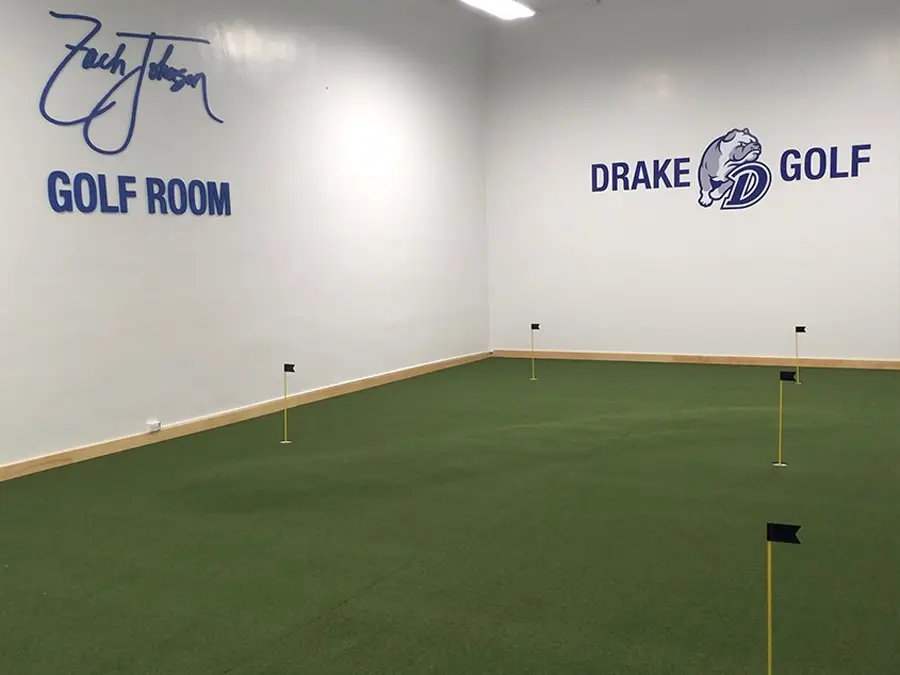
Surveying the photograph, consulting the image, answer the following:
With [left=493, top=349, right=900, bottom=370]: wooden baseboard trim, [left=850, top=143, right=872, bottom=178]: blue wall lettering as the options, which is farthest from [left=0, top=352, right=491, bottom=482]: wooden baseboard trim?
[left=850, top=143, right=872, bottom=178]: blue wall lettering

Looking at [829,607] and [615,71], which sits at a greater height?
[615,71]

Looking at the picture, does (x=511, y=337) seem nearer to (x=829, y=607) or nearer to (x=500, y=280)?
(x=500, y=280)

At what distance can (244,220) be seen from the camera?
648cm

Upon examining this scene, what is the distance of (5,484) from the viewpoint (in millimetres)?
4762

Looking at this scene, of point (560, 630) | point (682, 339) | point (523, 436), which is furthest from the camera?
point (682, 339)

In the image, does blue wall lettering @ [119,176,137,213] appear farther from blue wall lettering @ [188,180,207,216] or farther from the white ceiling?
the white ceiling

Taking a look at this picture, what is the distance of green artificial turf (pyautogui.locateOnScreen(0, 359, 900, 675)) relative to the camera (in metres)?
2.73

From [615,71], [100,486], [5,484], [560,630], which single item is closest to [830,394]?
[615,71]

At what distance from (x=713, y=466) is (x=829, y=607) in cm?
184

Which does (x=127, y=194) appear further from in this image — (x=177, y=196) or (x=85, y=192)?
(x=177, y=196)

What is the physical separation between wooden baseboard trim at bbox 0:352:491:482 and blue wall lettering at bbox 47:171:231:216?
140cm

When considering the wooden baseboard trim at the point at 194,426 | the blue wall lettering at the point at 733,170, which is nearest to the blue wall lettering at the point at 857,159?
the blue wall lettering at the point at 733,170
